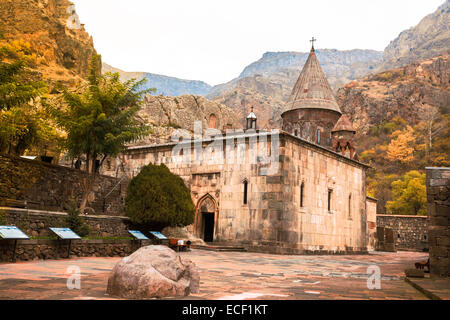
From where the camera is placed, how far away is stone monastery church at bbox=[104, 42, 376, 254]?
643 inches

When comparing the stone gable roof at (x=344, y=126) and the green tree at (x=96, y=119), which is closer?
the green tree at (x=96, y=119)

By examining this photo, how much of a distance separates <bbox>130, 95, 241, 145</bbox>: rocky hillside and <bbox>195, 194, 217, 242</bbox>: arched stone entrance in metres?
15.8

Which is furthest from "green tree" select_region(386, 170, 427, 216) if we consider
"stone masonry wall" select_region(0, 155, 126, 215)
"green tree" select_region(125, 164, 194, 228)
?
"stone masonry wall" select_region(0, 155, 126, 215)

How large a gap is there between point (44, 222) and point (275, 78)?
146 m

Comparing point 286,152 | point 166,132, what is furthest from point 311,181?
point 166,132

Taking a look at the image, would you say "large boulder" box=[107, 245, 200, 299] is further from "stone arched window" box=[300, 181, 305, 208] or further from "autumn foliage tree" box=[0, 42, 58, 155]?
"stone arched window" box=[300, 181, 305, 208]

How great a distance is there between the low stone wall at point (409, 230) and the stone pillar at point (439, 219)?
29649mm

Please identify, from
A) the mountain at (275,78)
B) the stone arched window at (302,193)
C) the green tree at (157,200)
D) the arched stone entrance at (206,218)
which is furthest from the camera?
the mountain at (275,78)

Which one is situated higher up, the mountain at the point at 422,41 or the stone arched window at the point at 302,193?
the mountain at the point at 422,41

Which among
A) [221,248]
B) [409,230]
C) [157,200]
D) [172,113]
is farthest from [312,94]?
[157,200]

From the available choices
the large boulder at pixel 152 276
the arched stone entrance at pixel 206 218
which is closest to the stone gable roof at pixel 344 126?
the arched stone entrance at pixel 206 218

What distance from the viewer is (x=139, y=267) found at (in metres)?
4.46

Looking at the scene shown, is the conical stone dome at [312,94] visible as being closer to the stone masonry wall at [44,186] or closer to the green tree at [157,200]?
the green tree at [157,200]

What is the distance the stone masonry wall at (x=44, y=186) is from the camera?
1313 centimetres
